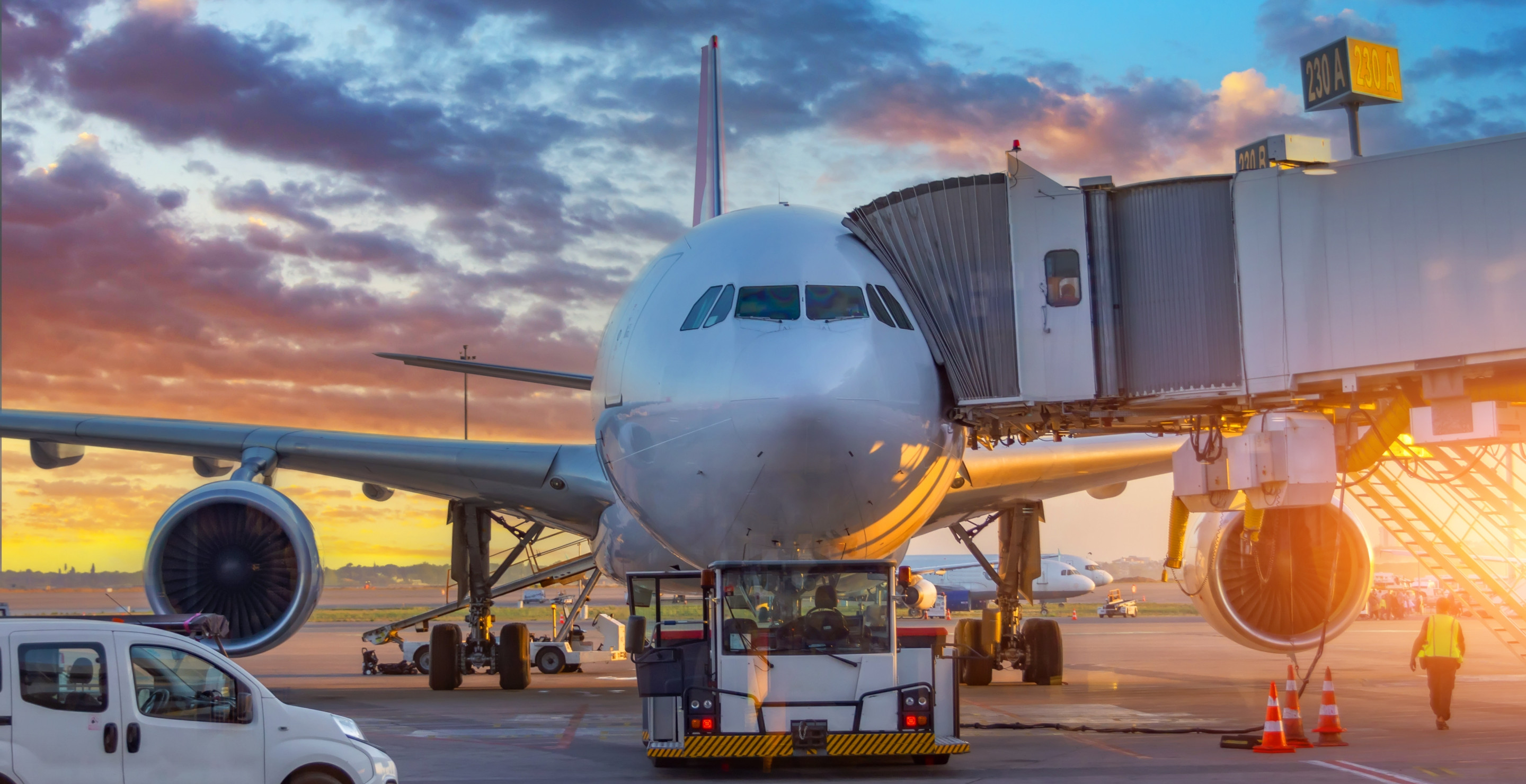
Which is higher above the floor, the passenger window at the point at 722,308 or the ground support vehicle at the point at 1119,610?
the passenger window at the point at 722,308

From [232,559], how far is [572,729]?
14.7 feet

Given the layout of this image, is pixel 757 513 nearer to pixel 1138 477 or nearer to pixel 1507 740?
pixel 1507 740

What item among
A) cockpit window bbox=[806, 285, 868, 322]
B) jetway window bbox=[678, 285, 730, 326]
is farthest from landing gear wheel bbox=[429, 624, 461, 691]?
cockpit window bbox=[806, 285, 868, 322]

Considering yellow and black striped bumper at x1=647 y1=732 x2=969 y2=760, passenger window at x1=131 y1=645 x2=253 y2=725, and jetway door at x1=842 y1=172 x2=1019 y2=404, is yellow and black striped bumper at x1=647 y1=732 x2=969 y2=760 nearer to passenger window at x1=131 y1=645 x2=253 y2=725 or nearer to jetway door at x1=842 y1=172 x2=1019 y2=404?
jetway door at x1=842 y1=172 x2=1019 y2=404

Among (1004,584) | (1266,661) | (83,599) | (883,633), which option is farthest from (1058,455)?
(83,599)

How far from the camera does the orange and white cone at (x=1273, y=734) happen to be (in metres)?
10.4

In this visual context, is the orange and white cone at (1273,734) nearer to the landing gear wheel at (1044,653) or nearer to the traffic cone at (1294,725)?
the traffic cone at (1294,725)

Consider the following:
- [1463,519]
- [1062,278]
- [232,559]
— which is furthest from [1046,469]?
[232,559]

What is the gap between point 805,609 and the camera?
9.77m

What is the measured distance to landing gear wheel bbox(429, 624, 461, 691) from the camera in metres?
18.3

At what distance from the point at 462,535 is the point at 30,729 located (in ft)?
37.2

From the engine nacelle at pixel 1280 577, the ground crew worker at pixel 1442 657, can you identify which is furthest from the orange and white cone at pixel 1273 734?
the engine nacelle at pixel 1280 577

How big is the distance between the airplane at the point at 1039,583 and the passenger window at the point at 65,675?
5003 cm

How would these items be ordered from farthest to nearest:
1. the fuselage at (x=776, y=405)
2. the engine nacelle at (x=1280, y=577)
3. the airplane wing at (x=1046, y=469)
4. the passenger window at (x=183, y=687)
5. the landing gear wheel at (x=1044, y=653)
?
the landing gear wheel at (x=1044, y=653), the airplane wing at (x=1046, y=469), the engine nacelle at (x=1280, y=577), the fuselage at (x=776, y=405), the passenger window at (x=183, y=687)
